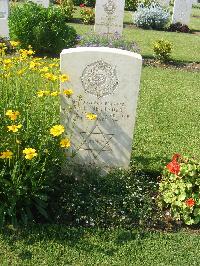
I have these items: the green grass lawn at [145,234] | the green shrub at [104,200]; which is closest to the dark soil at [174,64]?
the green grass lawn at [145,234]

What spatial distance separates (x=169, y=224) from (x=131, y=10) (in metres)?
18.1

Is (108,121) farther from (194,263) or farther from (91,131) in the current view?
Answer: (194,263)

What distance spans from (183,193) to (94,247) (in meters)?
1.08

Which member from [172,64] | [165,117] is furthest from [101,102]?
[172,64]

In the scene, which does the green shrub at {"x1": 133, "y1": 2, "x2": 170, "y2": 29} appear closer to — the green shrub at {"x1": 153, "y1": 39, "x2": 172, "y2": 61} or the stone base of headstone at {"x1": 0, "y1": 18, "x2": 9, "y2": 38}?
the green shrub at {"x1": 153, "y1": 39, "x2": 172, "y2": 61}

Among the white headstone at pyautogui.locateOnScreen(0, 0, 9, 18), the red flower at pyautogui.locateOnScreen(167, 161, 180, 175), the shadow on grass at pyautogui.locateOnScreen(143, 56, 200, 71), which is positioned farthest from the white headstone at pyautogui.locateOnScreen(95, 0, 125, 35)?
the red flower at pyautogui.locateOnScreen(167, 161, 180, 175)

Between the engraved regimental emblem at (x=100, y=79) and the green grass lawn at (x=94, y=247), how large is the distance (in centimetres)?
152

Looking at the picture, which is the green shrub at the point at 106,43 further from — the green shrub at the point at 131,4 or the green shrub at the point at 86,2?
the green shrub at the point at 86,2

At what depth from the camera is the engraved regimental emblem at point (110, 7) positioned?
40.6 ft

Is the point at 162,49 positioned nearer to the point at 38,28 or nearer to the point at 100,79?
the point at 38,28

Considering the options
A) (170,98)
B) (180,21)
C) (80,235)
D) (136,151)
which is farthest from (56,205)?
(180,21)

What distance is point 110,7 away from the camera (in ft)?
40.7

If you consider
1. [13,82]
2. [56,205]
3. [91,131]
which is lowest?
Answer: [56,205]

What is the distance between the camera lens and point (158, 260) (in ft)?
12.7
